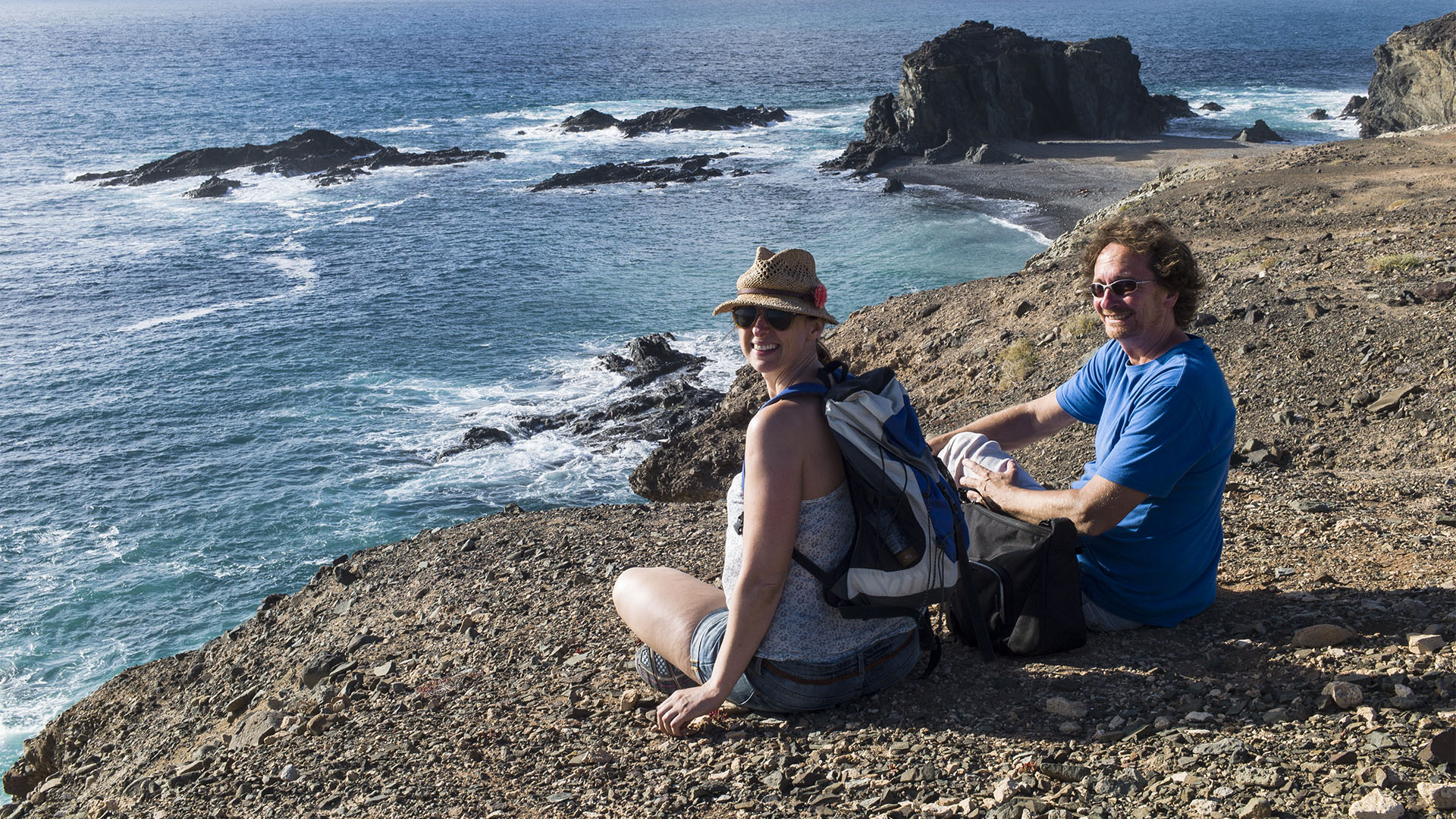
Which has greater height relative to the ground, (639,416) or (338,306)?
(338,306)

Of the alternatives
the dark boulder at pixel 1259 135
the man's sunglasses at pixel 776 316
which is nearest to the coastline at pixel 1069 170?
the dark boulder at pixel 1259 135

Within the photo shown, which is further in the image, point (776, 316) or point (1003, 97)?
point (1003, 97)

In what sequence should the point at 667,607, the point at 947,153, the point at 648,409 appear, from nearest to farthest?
1. the point at 667,607
2. the point at 648,409
3. the point at 947,153

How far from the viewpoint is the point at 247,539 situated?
18.1 m

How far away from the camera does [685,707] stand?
13.8ft

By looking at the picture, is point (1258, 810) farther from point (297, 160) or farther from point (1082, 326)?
point (297, 160)

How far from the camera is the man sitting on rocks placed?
397 centimetres

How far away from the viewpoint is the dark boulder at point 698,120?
213ft

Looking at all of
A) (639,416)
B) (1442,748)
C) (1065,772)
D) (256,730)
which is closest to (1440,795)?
(1442,748)

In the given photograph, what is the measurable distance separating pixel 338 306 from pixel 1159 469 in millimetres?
30734

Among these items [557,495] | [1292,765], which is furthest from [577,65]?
[1292,765]

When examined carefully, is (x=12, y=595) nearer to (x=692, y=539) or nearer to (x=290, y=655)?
(x=290, y=655)

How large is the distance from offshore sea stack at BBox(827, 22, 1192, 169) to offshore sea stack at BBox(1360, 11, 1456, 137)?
380 inches

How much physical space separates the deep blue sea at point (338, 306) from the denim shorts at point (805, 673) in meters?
12.9
